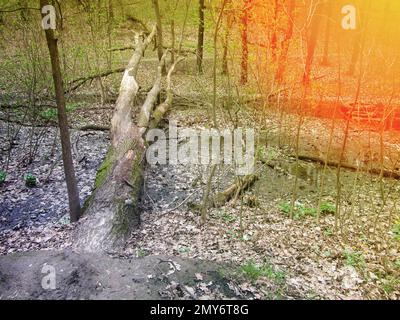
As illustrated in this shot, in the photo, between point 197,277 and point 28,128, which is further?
point 28,128

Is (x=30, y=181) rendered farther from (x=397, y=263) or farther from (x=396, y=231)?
(x=396, y=231)

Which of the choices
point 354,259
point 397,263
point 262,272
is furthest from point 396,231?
point 262,272

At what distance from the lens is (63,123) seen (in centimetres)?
510

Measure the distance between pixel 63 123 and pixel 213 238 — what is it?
2904 millimetres

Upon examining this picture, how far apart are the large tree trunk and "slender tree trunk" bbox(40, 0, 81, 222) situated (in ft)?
0.85

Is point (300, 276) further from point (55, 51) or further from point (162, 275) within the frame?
point (55, 51)

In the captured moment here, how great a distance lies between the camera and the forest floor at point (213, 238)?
430 cm

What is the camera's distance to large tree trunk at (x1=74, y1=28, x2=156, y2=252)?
5.09m

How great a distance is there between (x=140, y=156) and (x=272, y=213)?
2907 mm

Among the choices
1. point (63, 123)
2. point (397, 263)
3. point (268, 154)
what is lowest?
point (397, 263)

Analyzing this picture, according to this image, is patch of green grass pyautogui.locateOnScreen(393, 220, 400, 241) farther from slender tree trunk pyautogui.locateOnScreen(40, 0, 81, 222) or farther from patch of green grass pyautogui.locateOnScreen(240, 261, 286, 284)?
slender tree trunk pyautogui.locateOnScreen(40, 0, 81, 222)

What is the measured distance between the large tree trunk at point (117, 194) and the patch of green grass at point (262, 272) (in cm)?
185

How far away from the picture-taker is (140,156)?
23.7ft
